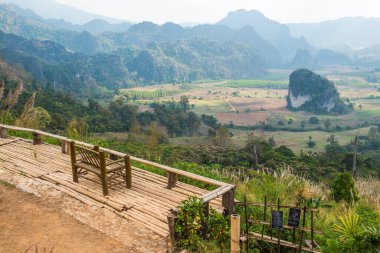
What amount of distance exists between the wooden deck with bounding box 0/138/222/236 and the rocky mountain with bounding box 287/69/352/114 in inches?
3545

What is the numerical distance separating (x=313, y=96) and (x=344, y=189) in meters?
92.3

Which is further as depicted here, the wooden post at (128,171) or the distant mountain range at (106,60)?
the distant mountain range at (106,60)

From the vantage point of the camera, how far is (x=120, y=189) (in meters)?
5.89

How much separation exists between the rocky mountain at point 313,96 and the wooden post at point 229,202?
90702 mm

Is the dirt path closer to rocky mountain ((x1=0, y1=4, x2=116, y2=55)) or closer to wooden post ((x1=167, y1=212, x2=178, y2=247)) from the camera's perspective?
wooden post ((x1=167, y1=212, x2=178, y2=247))

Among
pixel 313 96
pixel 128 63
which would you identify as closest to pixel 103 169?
pixel 313 96

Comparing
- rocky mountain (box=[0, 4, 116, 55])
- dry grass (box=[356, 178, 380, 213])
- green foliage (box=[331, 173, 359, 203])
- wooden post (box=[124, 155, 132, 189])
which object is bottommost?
dry grass (box=[356, 178, 380, 213])

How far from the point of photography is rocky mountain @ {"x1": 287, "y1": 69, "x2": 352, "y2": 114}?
9081 centimetres

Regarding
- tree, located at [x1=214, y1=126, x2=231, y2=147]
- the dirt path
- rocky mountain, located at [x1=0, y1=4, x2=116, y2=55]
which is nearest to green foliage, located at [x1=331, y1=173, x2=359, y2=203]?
the dirt path

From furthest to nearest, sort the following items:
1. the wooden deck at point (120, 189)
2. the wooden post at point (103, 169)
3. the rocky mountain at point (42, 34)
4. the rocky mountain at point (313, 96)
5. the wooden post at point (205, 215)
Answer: the rocky mountain at point (42, 34), the rocky mountain at point (313, 96), the wooden post at point (103, 169), the wooden deck at point (120, 189), the wooden post at point (205, 215)

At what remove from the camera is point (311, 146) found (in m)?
47.9

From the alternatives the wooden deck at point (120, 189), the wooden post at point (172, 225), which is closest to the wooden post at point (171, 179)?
the wooden deck at point (120, 189)

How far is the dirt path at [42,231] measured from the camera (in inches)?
171

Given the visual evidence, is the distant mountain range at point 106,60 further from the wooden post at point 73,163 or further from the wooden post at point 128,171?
the wooden post at point 128,171
